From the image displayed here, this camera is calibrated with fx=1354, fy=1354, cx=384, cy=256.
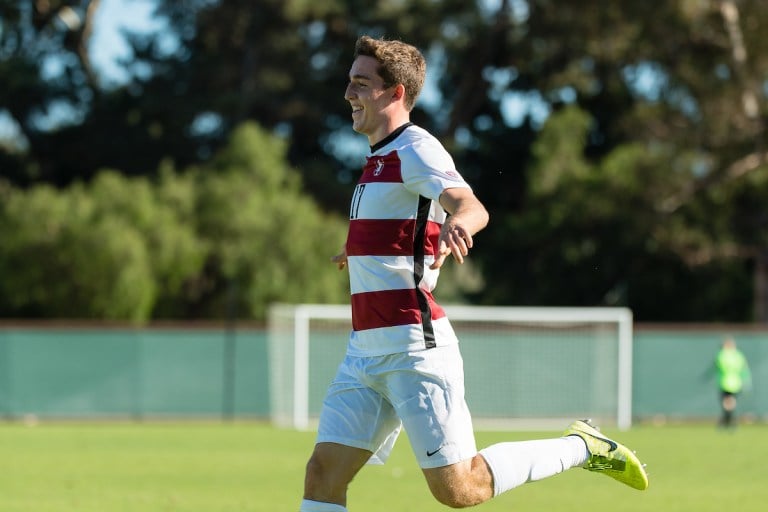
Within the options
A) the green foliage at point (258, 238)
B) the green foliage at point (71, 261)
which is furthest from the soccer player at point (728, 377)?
the green foliage at point (71, 261)

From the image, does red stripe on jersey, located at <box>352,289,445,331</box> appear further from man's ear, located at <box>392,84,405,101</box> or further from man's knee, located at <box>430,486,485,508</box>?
man's ear, located at <box>392,84,405,101</box>

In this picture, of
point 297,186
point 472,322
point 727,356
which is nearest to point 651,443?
point 727,356

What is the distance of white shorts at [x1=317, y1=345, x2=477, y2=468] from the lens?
5.79 metres

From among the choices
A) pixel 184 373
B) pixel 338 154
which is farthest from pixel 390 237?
pixel 338 154

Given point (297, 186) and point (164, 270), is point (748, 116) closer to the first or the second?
point (297, 186)

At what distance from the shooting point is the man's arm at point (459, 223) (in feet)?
16.9

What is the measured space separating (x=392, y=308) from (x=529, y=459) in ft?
3.13

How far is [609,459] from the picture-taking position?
648 centimetres

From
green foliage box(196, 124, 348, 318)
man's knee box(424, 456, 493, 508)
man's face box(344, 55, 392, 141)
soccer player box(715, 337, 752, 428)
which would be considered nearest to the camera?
man's knee box(424, 456, 493, 508)

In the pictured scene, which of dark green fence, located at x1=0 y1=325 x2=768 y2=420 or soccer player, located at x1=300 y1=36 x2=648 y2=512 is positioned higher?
soccer player, located at x1=300 y1=36 x2=648 y2=512

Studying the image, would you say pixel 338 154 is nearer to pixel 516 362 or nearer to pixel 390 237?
pixel 516 362

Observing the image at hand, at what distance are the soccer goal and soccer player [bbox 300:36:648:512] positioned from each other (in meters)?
19.4

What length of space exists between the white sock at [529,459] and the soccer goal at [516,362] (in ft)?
62.8

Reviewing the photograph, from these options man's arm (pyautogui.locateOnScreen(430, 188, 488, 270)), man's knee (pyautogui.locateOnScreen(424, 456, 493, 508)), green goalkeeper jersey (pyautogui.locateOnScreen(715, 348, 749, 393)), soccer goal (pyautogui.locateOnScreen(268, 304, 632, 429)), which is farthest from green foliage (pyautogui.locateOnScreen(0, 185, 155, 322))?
man's arm (pyautogui.locateOnScreen(430, 188, 488, 270))
